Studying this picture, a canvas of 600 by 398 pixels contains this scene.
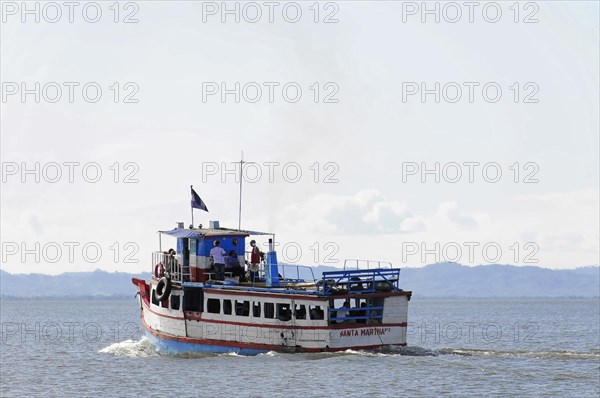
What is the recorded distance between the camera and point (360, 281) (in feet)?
136

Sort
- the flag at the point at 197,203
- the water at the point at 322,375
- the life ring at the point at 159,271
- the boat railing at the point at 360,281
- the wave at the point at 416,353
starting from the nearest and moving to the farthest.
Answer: the water at the point at 322,375 → the wave at the point at 416,353 → the boat railing at the point at 360,281 → the flag at the point at 197,203 → the life ring at the point at 159,271

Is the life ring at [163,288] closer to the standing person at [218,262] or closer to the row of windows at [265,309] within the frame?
the standing person at [218,262]

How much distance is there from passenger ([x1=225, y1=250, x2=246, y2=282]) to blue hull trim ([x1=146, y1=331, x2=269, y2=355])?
12.1 feet

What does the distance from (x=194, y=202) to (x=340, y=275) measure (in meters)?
9.54

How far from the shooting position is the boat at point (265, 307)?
4078cm

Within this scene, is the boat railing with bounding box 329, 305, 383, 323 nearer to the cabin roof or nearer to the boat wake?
the cabin roof

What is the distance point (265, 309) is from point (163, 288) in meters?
6.13

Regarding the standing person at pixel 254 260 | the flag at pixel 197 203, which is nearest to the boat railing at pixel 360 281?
the standing person at pixel 254 260

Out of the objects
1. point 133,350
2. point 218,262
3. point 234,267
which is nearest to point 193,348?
point 218,262

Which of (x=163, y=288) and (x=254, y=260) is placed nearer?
(x=254, y=260)

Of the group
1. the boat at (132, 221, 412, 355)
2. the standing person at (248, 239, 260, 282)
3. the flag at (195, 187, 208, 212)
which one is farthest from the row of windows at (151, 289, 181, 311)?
the flag at (195, 187, 208, 212)

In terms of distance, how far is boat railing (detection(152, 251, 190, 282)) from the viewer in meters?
46.4

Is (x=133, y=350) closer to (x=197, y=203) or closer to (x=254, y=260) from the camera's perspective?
(x=197, y=203)

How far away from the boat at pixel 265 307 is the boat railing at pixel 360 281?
0.13 ft
